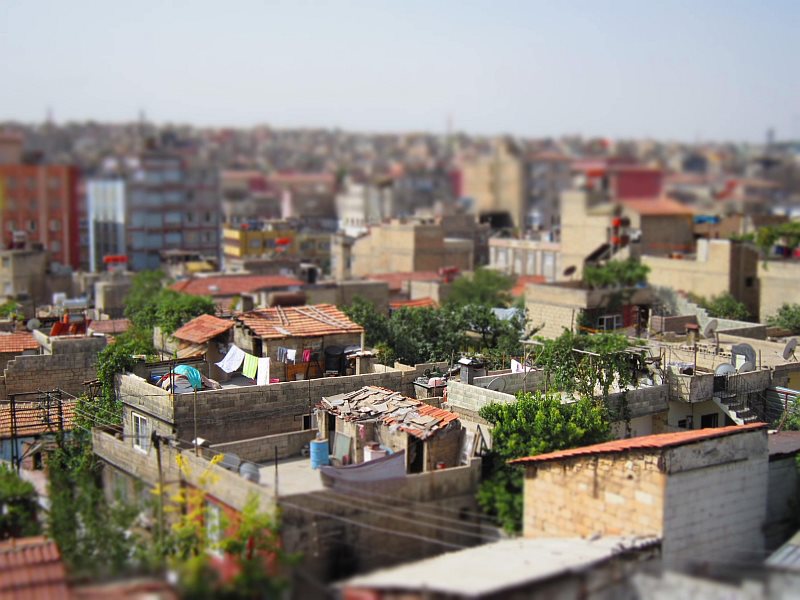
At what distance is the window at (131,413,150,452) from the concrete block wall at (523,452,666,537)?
4794 mm

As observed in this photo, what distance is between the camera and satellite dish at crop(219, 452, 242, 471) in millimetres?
11609

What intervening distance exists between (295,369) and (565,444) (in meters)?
5.12

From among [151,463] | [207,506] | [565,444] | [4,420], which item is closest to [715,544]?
[565,444]

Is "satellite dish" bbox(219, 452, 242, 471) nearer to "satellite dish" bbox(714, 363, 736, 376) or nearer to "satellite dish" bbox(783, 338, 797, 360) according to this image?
"satellite dish" bbox(714, 363, 736, 376)

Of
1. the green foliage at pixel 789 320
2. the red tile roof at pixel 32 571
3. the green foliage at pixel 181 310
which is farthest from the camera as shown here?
the green foliage at pixel 789 320

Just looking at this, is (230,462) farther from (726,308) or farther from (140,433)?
(726,308)

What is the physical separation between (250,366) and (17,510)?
16.4 ft

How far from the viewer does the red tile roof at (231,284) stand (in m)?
27.5

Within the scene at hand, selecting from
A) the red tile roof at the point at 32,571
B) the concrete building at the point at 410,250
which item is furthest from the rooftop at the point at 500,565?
the concrete building at the point at 410,250

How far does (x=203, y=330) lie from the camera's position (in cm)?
1677

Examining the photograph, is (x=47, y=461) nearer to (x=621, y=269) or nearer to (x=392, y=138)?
(x=621, y=269)


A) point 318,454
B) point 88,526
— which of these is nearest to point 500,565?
point 318,454

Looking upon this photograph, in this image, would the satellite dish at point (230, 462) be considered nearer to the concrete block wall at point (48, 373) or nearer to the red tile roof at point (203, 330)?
the red tile roof at point (203, 330)

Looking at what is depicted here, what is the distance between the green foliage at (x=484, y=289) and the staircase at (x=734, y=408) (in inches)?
445
